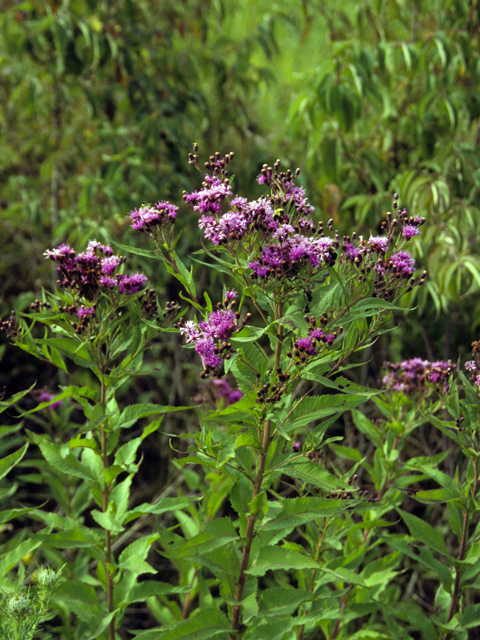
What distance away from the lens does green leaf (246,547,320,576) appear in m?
1.52

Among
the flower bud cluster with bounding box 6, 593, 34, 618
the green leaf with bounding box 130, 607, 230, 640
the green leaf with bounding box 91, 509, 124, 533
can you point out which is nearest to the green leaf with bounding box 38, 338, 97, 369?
the green leaf with bounding box 91, 509, 124, 533

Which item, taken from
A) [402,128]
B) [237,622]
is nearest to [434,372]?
[237,622]

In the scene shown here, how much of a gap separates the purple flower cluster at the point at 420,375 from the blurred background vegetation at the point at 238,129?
0.61 meters

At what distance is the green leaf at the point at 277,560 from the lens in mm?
1521

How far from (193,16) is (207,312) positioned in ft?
12.8

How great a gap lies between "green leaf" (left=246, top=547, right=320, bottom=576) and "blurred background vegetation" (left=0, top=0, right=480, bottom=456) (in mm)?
1639

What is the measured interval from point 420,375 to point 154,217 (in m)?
1.26

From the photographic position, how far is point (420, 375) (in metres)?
2.21

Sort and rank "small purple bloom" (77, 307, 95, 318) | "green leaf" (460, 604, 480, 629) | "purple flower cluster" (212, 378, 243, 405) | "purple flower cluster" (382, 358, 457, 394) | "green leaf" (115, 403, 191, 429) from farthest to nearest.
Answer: "purple flower cluster" (212, 378, 243, 405) → "purple flower cluster" (382, 358, 457, 394) → "green leaf" (460, 604, 480, 629) → "green leaf" (115, 403, 191, 429) → "small purple bloom" (77, 307, 95, 318)

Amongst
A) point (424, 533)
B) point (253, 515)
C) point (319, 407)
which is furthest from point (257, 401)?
point (424, 533)

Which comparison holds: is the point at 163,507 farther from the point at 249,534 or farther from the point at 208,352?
the point at 208,352

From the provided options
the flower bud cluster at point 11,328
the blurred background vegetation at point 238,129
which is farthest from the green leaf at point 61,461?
the blurred background vegetation at point 238,129

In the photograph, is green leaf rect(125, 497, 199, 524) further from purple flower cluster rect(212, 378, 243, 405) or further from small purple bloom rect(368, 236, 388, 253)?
small purple bloom rect(368, 236, 388, 253)

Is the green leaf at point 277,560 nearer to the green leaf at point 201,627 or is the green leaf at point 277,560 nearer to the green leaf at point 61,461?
the green leaf at point 201,627
